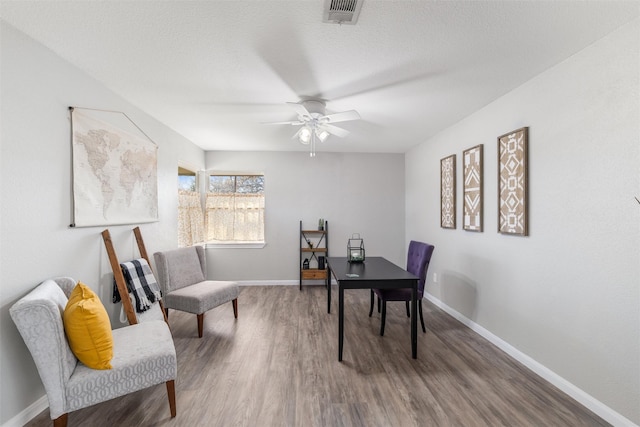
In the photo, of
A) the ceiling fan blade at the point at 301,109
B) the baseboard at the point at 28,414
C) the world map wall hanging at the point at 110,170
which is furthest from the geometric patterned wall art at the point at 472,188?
the baseboard at the point at 28,414

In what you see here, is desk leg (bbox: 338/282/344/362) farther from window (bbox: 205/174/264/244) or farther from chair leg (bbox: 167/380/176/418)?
window (bbox: 205/174/264/244)

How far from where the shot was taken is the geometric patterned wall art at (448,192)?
3637mm

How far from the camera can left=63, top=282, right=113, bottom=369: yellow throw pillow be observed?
164cm

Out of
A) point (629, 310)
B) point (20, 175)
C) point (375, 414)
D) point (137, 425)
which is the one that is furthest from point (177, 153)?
point (629, 310)

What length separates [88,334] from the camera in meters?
1.65

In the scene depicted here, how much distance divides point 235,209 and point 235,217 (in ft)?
0.48

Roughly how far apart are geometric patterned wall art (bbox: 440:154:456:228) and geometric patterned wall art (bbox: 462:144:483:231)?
0.66ft

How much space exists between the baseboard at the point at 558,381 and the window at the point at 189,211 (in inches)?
156

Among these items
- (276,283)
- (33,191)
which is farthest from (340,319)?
(276,283)

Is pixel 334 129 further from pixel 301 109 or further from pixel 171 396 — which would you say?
pixel 171 396

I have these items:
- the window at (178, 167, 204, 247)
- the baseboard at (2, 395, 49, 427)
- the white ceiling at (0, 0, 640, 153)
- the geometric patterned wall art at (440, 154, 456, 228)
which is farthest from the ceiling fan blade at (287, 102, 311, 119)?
the baseboard at (2, 395, 49, 427)

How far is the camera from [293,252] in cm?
521

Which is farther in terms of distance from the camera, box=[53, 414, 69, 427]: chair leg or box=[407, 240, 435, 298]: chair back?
box=[407, 240, 435, 298]: chair back

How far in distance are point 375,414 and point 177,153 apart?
3.85 metres
